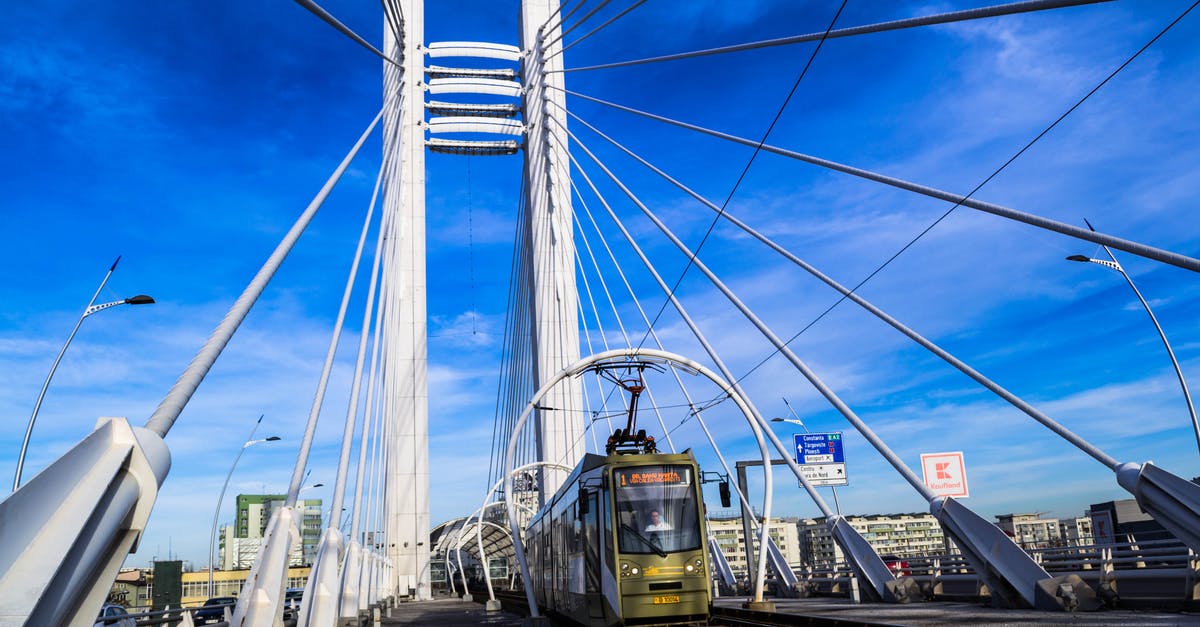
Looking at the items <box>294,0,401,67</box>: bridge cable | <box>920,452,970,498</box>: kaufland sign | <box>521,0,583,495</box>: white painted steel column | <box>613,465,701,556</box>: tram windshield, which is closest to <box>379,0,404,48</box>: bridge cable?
<box>294,0,401,67</box>: bridge cable

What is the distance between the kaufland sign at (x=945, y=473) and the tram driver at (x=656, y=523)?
9.81 metres

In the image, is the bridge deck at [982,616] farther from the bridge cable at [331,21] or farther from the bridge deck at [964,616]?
Result: the bridge cable at [331,21]

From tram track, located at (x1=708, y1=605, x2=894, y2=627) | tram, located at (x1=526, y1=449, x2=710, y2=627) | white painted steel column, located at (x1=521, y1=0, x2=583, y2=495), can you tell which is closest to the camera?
tram track, located at (x1=708, y1=605, x2=894, y2=627)

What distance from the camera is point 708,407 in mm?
21625

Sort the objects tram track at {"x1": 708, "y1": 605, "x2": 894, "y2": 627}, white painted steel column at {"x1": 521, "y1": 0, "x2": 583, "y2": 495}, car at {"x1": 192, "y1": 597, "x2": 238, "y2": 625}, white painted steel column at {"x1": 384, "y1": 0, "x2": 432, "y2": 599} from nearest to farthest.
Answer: tram track at {"x1": 708, "y1": 605, "x2": 894, "y2": 627} → car at {"x1": 192, "y1": 597, "x2": 238, "y2": 625} → white painted steel column at {"x1": 521, "y1": 0, "x2": 583, "y2": 495} → white painted steel column at {"x1": 384, "y1": 0, "x2": 432, "y2": 599}

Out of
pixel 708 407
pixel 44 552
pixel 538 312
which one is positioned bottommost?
pixel 44 552

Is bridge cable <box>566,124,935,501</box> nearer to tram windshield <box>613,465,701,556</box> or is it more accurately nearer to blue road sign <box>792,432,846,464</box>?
tram windshield <box>613,465,701,556</box>

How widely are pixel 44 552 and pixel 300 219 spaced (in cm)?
654

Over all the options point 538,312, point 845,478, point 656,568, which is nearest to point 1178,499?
point 656,568

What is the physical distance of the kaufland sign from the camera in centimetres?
2167

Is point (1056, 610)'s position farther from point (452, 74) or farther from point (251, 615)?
point (452, 74)

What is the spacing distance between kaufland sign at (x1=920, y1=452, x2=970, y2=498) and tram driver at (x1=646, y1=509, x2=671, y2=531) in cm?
981

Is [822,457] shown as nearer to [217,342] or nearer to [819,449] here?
[819,449]

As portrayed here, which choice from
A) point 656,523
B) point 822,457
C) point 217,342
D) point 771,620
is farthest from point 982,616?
point 822,457
